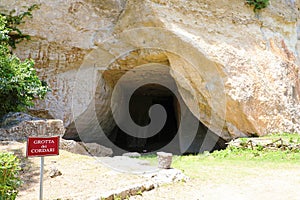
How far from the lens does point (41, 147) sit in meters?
3.39

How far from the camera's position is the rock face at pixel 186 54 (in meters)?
9.40

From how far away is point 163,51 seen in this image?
9.99 m

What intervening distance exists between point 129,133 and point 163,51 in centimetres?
727

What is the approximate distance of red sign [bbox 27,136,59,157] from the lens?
3319mm

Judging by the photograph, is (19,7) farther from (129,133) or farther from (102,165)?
(129,133)

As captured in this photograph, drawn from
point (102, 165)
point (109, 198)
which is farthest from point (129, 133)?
point (109, 198)

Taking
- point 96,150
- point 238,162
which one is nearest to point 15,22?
point 96,150

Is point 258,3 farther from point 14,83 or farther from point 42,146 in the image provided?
point 42,146

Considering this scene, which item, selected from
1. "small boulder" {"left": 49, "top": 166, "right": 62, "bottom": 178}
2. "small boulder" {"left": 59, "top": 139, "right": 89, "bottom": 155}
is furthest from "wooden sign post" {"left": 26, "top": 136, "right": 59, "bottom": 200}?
"small boulder" {"left": 59, "top": 139, "right": 89, "bottom": 155}

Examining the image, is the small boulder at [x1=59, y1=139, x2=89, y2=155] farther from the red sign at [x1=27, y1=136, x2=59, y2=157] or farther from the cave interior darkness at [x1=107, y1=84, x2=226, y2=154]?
the cave interior darkness at [x1=107, y1=84, x2=226, y2=154]

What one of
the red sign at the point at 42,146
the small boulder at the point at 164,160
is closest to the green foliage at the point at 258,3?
the small boulder at the point at 164,160

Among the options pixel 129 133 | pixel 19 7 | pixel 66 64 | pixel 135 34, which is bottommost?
pixel 129 133

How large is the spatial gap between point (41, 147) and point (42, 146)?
0.02 metres

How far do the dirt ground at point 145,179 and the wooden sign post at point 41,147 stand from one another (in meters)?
0.82
